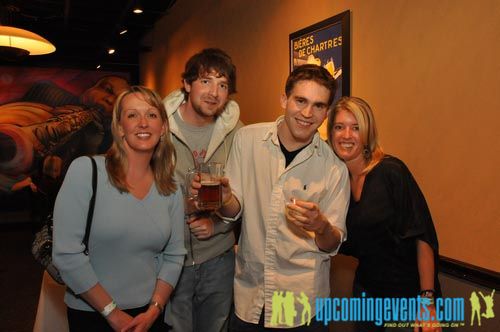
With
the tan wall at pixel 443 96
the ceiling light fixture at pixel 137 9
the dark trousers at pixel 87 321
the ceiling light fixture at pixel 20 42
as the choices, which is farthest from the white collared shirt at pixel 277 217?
the ceiling light fixture at pixel 137 9

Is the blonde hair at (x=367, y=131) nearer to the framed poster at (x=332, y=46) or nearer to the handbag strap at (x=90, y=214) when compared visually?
the framed poster at (x=332, y=46)

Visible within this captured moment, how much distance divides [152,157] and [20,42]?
2.53 meters

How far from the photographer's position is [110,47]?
8.31m

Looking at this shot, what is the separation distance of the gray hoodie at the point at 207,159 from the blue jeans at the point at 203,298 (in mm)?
51

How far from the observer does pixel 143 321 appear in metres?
1.63

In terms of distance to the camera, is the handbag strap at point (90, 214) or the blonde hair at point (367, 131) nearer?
the handbag strap at point (90, 214)

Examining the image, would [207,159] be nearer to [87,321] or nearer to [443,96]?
[87,321]

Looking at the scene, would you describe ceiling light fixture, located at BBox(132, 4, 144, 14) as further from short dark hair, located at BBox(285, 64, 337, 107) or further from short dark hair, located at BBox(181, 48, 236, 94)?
short dark hair, located at BBox(285, 64, 337, 107)

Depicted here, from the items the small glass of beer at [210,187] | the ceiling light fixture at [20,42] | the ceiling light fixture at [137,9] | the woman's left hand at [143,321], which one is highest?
the ceiling light fixture at [137,9]

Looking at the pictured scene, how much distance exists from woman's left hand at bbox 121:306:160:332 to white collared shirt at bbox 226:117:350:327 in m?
0.38

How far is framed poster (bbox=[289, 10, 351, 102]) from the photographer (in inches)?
113

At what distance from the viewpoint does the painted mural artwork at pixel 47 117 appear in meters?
7.93

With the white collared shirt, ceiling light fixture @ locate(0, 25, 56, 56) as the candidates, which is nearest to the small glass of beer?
the white collared shirt

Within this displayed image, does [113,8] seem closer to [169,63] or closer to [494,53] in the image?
[169,63]
